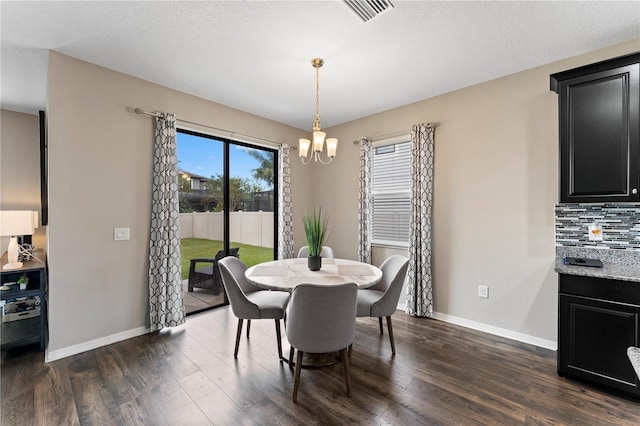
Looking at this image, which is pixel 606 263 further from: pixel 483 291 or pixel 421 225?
pixel 421 225

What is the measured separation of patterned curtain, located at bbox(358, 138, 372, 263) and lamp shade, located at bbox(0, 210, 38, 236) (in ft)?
12.2

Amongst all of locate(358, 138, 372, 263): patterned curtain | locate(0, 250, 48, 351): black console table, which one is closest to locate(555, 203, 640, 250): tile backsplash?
locate(358, 138, 372, 263): patterned curtain

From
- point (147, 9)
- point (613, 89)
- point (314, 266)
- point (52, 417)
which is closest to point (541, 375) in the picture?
point (314, 266)

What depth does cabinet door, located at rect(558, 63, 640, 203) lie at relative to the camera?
2.15 meters

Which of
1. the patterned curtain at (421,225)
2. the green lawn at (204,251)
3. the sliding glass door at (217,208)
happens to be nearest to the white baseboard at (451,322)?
the patterned curtain at (421,225)

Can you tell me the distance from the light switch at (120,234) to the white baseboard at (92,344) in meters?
0.99

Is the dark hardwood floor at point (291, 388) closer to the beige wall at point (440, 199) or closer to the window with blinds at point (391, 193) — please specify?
the beige wall at point (440, 199)

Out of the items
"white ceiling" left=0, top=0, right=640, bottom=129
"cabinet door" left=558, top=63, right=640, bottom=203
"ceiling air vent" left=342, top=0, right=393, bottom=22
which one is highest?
"white ceiling" left=0, top=0, right=640, bottom=129

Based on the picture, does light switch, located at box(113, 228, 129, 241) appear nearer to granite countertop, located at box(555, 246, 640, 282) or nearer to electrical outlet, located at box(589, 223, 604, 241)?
granite countertop, located at box(555, 246, 640, 282)

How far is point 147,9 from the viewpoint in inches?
79.7

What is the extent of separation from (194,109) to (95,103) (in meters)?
1.01

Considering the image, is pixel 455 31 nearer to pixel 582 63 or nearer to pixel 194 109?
pixel 582 63

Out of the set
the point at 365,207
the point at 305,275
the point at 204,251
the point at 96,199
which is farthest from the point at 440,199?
the point at 96,199

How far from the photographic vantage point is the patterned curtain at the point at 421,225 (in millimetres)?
3453
